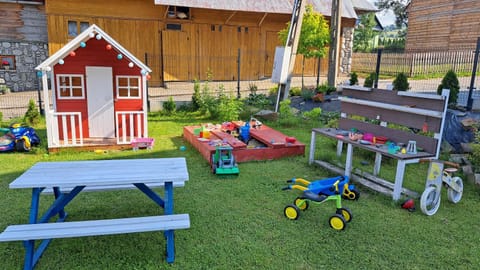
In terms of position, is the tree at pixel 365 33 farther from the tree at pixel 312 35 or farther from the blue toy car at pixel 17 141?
the blue toy car at pixel 17 141

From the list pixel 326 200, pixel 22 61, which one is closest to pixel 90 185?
pixel 326 200

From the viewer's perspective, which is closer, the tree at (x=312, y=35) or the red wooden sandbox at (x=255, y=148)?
the red wooden sandbox at (x=255, y=148)

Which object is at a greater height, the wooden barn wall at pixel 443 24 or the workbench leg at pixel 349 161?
the wooden barn wall at pixel 443 24

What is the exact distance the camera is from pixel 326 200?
4270 millimetres

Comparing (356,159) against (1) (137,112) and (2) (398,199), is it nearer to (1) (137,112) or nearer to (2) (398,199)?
(2) (398,199)

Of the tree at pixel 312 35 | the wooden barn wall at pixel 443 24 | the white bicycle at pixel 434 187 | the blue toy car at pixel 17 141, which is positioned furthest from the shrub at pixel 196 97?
the wooden barn wall at pixel 443 24

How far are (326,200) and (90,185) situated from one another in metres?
2.68

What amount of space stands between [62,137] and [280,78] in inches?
255

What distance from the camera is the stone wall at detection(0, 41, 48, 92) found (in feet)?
49.5

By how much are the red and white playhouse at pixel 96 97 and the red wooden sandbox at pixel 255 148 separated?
1.58 m

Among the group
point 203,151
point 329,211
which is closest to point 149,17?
point 203,151

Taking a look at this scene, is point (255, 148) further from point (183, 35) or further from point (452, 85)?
point (183, 35)

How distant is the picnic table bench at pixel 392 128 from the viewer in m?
4.60

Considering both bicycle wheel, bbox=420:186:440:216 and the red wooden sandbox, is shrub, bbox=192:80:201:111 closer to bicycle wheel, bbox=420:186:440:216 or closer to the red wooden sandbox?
the red wooden sandbox
